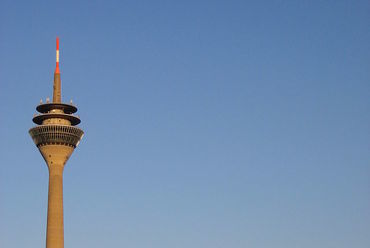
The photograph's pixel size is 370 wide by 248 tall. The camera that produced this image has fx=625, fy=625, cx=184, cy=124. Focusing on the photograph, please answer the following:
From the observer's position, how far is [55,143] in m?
189

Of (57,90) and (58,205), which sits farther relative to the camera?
(57,90)

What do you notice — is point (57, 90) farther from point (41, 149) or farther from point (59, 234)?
point (59, 234)

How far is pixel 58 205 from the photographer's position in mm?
184375

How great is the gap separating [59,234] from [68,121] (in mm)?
35017

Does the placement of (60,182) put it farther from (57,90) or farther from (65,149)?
(57,90)

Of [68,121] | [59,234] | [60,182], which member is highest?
[68,121]

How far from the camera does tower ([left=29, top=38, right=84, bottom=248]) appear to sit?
182500mm

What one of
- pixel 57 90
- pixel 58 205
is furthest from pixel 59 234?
pixel 57 90

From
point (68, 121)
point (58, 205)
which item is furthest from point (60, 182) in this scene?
point (68, 121)

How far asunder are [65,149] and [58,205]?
56.8ft

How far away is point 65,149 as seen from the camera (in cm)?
19012

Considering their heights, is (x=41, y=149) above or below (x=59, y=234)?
above

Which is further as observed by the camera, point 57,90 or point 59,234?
point 57,90

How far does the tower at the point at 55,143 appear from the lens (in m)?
182
